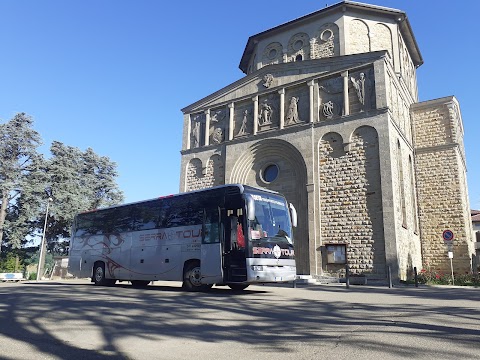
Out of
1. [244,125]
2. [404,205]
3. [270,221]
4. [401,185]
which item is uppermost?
[244,125]

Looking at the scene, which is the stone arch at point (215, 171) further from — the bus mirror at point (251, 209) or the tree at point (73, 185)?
the tree at point (73, 185)

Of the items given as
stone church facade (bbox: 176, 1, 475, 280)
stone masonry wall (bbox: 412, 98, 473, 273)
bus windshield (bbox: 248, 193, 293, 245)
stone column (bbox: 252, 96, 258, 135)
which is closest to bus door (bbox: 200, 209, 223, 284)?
bus windshield (bbox: 248, 193, 293, 245)

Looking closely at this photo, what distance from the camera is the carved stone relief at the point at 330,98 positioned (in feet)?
65.7

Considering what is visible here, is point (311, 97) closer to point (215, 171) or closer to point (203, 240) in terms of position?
point (215, 171)

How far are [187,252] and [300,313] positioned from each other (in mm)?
5288

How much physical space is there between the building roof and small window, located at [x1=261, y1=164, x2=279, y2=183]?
402 inches

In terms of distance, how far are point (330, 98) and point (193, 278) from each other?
13.3 metres

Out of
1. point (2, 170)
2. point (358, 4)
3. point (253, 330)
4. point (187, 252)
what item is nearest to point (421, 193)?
point (358, 4)

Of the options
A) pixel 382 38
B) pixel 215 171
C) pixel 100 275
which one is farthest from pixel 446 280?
pixel 100 275

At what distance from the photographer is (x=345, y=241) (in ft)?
59.8

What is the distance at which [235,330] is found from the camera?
532 cm

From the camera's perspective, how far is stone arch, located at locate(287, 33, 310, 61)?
976 inches

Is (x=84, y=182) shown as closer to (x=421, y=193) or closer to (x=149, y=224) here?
(x=149, y=224)

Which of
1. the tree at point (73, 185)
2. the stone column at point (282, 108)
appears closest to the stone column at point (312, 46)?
the stone column at point (282, 108)
